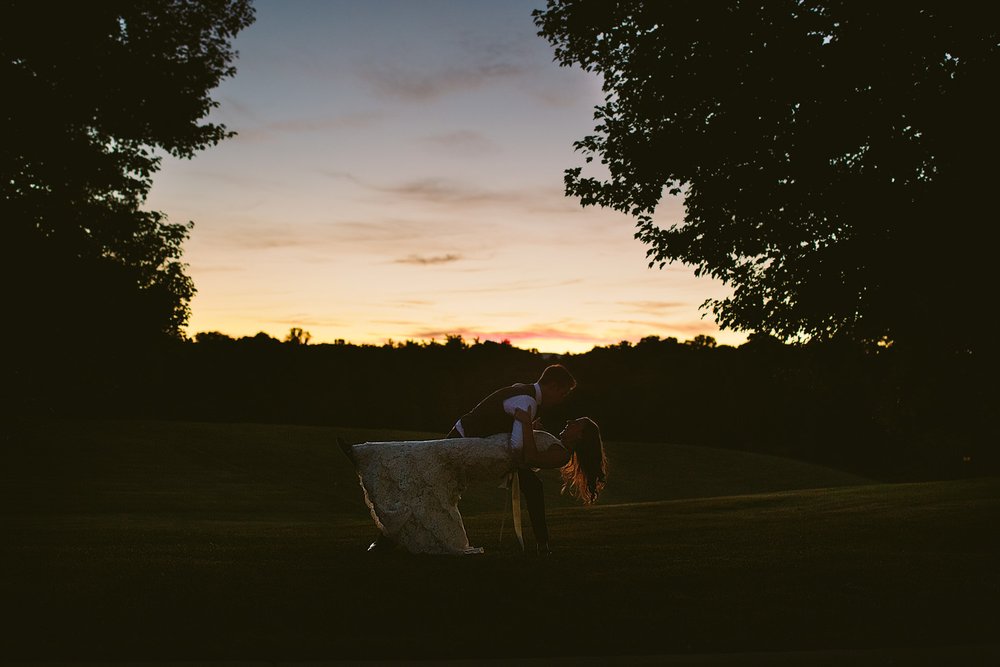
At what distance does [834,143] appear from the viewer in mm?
14148

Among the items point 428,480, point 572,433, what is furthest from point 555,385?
point 428,480

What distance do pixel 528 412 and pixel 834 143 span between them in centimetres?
727

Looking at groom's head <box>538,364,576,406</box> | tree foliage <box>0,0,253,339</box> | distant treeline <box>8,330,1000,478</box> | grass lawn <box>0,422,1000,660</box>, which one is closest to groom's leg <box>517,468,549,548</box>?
grass lawn <box>0,422,1000,660</box>

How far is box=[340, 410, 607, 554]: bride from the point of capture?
9.94 metres

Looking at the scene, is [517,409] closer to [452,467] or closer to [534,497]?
[452,467]

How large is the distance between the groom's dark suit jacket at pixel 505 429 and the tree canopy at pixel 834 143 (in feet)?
20.7

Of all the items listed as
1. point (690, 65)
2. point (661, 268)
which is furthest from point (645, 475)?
point (690, 65)

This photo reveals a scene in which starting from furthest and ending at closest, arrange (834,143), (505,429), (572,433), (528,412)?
(834,143)
(505,429)
(572,433)
(528,412)

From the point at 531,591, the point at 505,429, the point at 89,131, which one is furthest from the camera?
the point at 89,131

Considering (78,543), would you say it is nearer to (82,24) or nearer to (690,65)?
(82,24)

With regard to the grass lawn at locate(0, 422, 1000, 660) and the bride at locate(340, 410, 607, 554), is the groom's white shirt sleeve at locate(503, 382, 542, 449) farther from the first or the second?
the grass lawn at locate(0, 422, 1000, 660)

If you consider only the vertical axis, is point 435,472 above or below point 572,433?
below

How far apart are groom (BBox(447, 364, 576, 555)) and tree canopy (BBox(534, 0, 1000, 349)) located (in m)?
6.12

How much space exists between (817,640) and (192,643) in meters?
4.11
